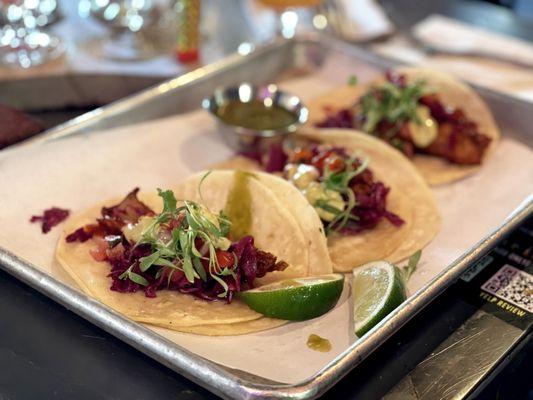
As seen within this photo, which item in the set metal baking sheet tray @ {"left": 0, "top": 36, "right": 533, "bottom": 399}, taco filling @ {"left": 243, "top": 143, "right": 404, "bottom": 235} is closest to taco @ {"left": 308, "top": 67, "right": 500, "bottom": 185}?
metal baking sheet tray @ {"left": 0, "top": 36, "right": 533, "bottom": 399}

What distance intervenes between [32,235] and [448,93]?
9.22 feet

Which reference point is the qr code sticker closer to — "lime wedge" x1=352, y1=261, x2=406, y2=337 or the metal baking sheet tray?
the metal baking sheet tray

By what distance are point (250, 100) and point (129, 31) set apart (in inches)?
62.7

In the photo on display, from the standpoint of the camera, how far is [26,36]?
5.72 m

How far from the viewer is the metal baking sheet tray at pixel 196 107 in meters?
2.61

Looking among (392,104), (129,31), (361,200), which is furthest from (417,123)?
(129,31)

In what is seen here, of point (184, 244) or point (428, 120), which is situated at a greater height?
point (184, 244)

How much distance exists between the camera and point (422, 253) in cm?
378

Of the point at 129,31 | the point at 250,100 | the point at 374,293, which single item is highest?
the point at 129,31

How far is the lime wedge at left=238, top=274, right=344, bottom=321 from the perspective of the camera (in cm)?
311

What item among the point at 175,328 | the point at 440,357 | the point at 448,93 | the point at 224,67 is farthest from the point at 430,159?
the point at 175,328

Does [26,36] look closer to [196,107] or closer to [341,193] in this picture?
[196,107]

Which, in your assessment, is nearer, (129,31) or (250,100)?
(250,100)

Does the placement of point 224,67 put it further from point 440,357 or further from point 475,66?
point 440,357
